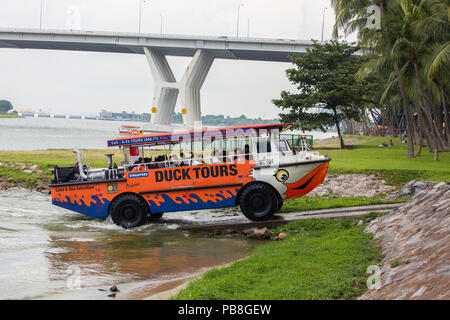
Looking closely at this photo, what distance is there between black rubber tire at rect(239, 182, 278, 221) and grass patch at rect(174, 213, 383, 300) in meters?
2.20

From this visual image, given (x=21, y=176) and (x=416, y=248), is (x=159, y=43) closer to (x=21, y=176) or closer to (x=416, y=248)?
(x=21, y=176)

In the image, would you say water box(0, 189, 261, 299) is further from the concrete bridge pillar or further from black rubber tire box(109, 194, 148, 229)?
the concrete bridge pillar

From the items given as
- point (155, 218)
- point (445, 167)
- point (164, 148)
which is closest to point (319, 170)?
point (164, 148)

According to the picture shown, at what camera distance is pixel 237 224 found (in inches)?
A: 585

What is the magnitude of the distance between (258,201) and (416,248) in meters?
6.86

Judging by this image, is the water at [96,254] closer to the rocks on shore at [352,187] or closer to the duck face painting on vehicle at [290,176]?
the duck face painting on vehicle at [290,176]

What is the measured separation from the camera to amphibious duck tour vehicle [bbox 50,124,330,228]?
48.0ft

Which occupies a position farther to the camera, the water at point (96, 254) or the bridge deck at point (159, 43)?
the bridge deck at point (159, 43)

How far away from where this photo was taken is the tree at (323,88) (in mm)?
39062

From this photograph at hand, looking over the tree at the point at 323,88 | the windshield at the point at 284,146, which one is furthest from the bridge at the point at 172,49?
the windshield at the point at 284,146

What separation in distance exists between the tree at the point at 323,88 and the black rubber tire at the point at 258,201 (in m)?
24.8

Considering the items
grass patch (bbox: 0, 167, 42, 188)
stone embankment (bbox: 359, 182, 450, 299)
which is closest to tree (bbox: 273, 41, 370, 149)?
grass patch (bbox: 0, 167, 42, 188)
